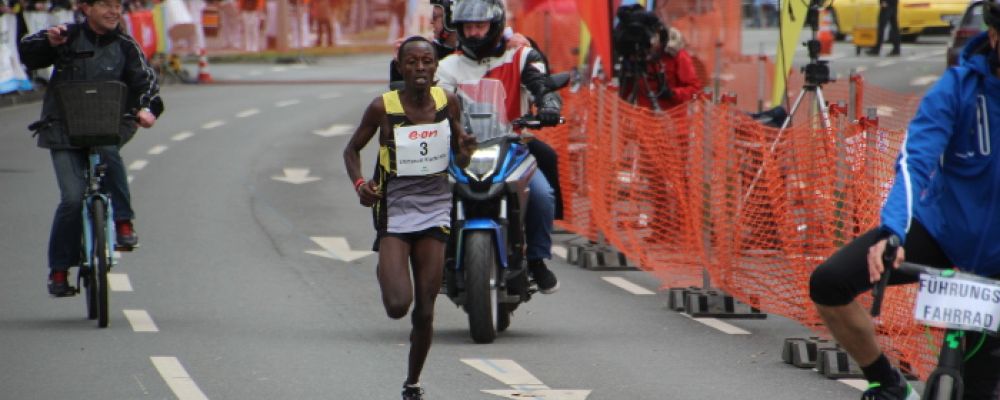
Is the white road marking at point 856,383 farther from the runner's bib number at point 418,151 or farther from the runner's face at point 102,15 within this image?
the runner's face at point 102,15

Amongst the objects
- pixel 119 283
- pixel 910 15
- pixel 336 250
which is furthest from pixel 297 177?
pixel 910 15

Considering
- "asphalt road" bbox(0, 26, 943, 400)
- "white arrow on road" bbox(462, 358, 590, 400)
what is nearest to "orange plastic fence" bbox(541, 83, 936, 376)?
"asphalt road" bbox(0, 26, 943, 400)

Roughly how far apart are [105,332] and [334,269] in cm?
307

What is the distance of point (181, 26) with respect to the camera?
3581 centimetres

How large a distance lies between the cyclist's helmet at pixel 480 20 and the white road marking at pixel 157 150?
12100mm

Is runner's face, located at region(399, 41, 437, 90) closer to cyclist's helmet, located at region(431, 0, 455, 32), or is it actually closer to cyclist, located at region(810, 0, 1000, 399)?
cyclist's helmet, located at region(431, 0, 455, 32)

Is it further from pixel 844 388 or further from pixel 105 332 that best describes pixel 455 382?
pixel 105 332

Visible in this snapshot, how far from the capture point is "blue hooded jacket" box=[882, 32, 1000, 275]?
573 centimetres

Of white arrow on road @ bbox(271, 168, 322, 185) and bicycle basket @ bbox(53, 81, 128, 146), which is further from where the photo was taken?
white arrow on road @ bbox(271, 168, 322, 185)

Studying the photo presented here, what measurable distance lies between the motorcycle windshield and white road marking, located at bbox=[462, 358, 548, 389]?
1.20m

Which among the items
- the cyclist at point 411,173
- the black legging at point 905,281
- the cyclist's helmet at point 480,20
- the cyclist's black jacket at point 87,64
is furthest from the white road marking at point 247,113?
the black legging at point 905,281

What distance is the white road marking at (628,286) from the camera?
12031 mm

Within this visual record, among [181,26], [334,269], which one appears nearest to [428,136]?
[334,269]

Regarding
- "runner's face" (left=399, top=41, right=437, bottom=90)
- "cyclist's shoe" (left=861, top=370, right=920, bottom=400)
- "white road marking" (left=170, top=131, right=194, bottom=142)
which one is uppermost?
"runner's face" (left=399, top=41, right=437, bottom=90)
